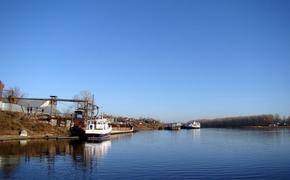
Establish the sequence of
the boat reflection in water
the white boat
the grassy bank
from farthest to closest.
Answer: the white boat, the grassy bank, the boat reflection in water

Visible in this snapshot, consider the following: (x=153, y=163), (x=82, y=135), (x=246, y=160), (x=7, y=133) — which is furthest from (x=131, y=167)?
(x=82, y=135)

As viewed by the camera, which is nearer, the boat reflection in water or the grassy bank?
the boat reflection in water

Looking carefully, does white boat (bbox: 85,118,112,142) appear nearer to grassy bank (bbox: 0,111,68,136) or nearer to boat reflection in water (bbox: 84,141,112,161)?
grassy bank (bbox: 0,111,68,136)

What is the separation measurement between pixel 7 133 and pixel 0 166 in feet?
109

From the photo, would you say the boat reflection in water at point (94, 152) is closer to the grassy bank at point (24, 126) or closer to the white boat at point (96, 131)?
the white boat at point (96, 131)

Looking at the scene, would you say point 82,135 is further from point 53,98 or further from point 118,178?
point 118,178

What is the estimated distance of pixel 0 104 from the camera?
76.4 m

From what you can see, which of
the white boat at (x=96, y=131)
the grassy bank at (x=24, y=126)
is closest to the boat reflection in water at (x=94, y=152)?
the white boat at (x=96, y=131)

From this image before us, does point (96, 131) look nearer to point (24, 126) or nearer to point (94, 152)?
point (24, 126)

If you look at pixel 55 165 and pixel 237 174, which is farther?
pixel 55 165

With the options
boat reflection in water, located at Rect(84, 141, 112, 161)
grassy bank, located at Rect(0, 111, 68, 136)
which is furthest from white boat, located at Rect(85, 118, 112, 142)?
boat reflection in water, located at Rect(84, 141, 112, 161)

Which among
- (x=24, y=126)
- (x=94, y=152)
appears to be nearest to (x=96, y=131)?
(x=24, y=126)

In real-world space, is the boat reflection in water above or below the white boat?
below

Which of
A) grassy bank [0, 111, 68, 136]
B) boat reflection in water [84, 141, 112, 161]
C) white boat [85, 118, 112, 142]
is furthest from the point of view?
white boat [85, 118, 112, 142]
